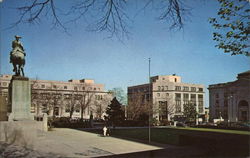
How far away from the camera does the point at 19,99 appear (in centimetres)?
1655

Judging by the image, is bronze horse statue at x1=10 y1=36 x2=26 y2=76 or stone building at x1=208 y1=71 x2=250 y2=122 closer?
bronze horse statue at x1=10 y1=36 x2=26 y2=76

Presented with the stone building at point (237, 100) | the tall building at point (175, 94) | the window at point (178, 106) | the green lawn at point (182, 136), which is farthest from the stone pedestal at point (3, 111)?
the window at point (178, 106)

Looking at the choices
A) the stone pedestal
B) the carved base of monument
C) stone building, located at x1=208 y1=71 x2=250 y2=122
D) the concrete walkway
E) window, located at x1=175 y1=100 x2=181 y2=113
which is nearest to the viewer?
the concrete walkway

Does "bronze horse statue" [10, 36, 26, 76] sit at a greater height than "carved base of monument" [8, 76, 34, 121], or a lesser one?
greater

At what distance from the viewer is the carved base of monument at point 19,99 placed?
53.6 ft

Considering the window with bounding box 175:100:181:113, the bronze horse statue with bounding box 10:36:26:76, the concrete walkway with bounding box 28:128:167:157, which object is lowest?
the window with bounding box 175:100:181:113

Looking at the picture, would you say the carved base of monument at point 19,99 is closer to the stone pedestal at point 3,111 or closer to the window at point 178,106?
the stone pedestal at point 3,111

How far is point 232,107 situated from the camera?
75312 mm

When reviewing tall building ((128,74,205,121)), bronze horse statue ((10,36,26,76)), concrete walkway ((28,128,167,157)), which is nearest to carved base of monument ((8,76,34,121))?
bronze horse statue ((10,36,26,76))

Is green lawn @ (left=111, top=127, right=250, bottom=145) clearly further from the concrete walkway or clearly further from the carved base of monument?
the carved base of monument

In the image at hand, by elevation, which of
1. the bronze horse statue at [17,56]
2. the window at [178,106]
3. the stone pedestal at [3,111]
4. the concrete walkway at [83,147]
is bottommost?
the window at [178,106]

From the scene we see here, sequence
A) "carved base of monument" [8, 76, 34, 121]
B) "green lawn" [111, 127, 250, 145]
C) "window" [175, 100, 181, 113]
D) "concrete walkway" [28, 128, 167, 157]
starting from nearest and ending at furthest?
1. "green lawn" [111, 127, 250, 145]
2. "concrete walkway" [28, 128, 167, 157]
3. "carved base of monument" [8, 76, 34, 121]
4. "window" [175, 100, 181, 113]

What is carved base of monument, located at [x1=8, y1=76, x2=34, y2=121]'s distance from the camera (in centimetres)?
1634

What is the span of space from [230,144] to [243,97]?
73877 millimetres
